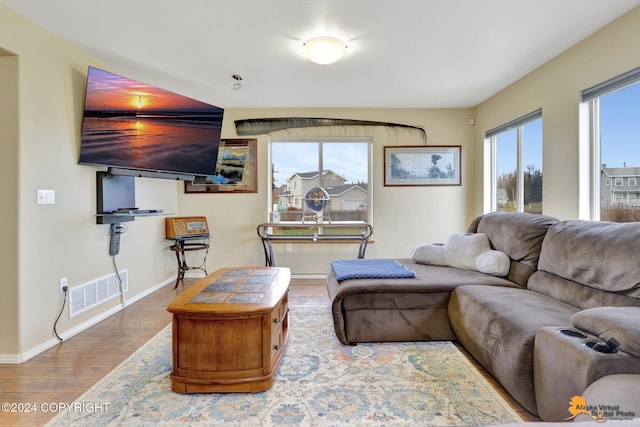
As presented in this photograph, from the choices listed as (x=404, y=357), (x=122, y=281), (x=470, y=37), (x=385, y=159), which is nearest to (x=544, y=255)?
(x=404, y=357)

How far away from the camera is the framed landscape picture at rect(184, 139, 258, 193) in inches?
171

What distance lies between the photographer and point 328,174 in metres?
4.46

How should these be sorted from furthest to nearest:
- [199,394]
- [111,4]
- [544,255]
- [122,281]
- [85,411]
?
1. [122,281]
2. [544,255]
3. [111,4]
4. [199,394]
5. [85,411]

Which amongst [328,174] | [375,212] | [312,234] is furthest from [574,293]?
[328,174]

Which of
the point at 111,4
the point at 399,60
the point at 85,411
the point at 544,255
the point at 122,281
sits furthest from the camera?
the point at 122,281

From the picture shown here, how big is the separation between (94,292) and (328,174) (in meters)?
3.02

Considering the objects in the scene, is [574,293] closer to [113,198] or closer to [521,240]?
[521,240]

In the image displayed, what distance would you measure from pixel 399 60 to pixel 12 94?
2979mm

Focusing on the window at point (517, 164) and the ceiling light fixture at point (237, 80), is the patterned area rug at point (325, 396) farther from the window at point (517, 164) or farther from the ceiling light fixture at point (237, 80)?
the ceiling light fixture at point (237, 80)

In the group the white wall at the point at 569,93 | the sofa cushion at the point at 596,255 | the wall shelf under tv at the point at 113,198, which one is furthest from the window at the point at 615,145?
the wall shelf under tv at the point at 113,198

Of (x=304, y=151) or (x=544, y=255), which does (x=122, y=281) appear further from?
(x=544, y=255)

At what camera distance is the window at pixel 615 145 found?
2260mm

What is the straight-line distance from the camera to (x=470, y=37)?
95.9 inches

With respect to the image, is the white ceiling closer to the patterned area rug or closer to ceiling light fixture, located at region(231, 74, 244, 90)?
ceiling light fixture, located at region(231, 74, 244, 90)
